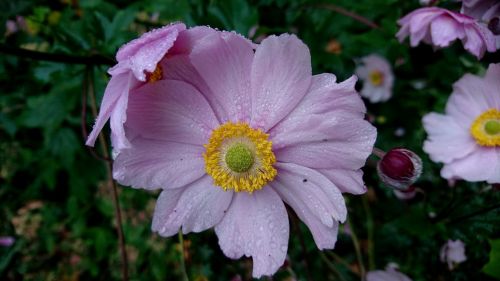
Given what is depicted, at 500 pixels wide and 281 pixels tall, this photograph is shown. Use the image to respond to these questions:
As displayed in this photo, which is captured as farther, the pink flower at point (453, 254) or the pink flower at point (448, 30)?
the pink flower at point (453, 254)

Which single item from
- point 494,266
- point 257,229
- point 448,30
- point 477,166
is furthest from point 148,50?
point 494,266

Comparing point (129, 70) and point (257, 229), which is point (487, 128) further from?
point (129, 70)

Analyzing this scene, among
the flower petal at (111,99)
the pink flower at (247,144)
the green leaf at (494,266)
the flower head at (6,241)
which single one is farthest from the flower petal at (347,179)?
the flower head at (6,241)

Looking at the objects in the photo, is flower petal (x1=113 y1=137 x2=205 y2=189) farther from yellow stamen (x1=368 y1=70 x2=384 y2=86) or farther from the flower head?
yellow stamen (x1=368 y1=70 x2=384 y2=86)

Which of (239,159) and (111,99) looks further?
(239,159)

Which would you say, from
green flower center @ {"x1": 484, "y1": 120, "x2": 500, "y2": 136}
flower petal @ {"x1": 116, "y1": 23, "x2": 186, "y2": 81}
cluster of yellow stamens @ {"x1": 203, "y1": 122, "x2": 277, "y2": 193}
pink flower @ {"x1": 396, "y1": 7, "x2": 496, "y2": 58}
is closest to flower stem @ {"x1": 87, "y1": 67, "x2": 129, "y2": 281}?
cluster of yellow stamens @ {"x1": 203, "y1": 122, "x2": 277, "y2": 193}

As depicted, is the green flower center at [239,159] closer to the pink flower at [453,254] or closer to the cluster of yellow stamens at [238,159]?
the cluster of yellow stamens at [238,159]
